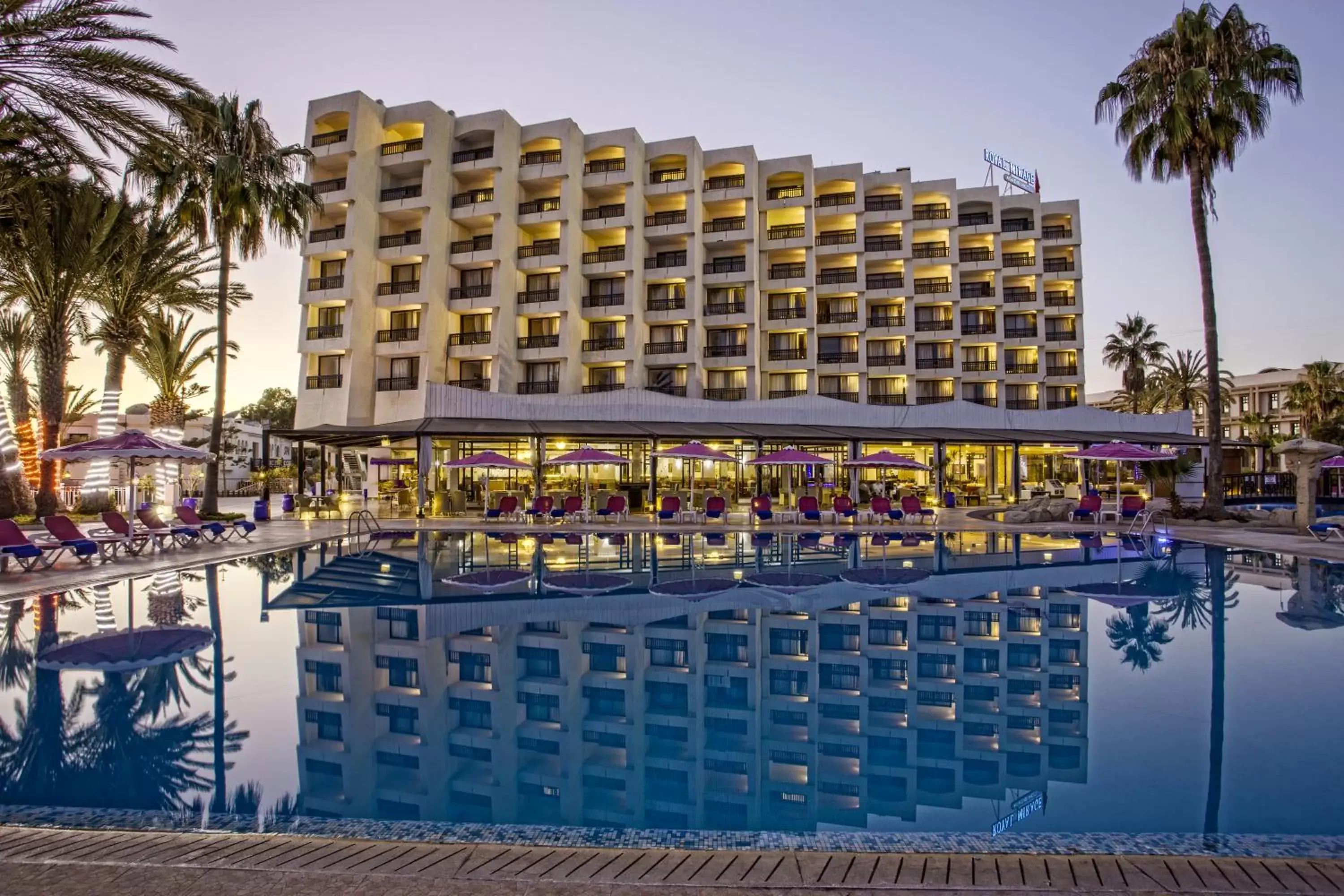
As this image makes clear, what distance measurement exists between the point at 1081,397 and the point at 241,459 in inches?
2671

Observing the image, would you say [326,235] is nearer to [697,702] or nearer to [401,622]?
[401,622]

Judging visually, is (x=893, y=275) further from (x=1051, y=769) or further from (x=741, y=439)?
(x=1051, y=769)

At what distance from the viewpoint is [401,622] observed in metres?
9.96

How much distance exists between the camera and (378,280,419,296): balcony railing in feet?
112

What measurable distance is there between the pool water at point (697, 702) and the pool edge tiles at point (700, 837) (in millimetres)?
160

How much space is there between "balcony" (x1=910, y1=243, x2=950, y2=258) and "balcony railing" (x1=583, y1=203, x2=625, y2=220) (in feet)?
55.2

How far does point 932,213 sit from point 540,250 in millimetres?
22658

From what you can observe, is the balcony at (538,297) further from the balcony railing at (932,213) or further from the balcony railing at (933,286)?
the balcony railing at (932,213)

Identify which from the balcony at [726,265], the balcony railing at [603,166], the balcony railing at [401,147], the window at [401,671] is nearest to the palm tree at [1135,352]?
the balcony at [726,265]

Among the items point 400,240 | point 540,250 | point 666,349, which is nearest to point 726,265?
point 666,349

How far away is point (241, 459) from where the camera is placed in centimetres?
6481

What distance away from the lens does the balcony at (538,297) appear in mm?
35484

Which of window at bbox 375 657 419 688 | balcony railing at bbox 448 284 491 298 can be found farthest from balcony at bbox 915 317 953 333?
window at bbox 375 657 419 688

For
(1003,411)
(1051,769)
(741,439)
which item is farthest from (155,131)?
(1003,411)
